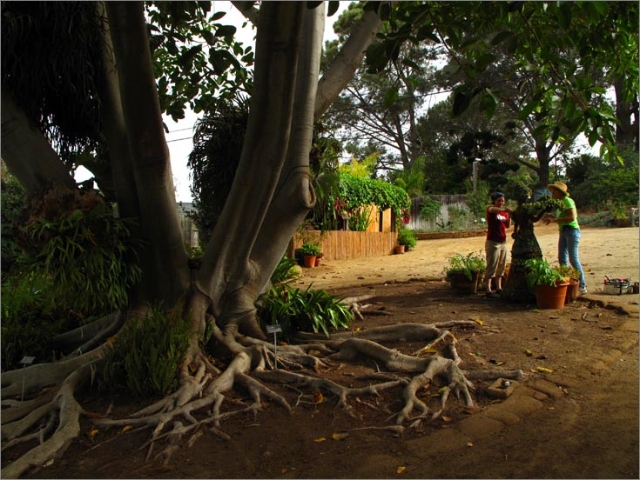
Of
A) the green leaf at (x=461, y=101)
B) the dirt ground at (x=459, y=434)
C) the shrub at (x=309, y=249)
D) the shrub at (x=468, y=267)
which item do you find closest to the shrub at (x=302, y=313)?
the dirt ground at (x=459, y=434)

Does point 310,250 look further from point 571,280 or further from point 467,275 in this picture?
point 571,280

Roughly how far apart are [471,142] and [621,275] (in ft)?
67.8

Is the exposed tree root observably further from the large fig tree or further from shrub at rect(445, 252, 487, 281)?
shrub at rect(445, 252, 487, 281)

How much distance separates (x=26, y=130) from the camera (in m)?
4.61

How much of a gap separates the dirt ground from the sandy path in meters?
3.73

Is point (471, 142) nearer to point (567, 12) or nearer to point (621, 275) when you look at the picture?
point (621, 275)

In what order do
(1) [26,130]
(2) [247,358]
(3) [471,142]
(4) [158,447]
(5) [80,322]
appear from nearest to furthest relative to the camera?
(4) [158,447], (1) [26,130], (2) [247,358], (5) [80,322], (3) [471,142]

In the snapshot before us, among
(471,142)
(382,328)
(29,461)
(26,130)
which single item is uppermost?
(471,142)

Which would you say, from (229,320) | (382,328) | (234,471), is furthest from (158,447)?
(382,328)

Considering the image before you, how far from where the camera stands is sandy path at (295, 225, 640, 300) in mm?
10328

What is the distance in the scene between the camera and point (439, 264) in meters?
13.4

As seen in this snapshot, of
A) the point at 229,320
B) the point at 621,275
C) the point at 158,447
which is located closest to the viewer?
the point at 158,447

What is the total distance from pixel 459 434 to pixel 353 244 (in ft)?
42.9

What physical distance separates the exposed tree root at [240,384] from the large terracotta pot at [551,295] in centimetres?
212
